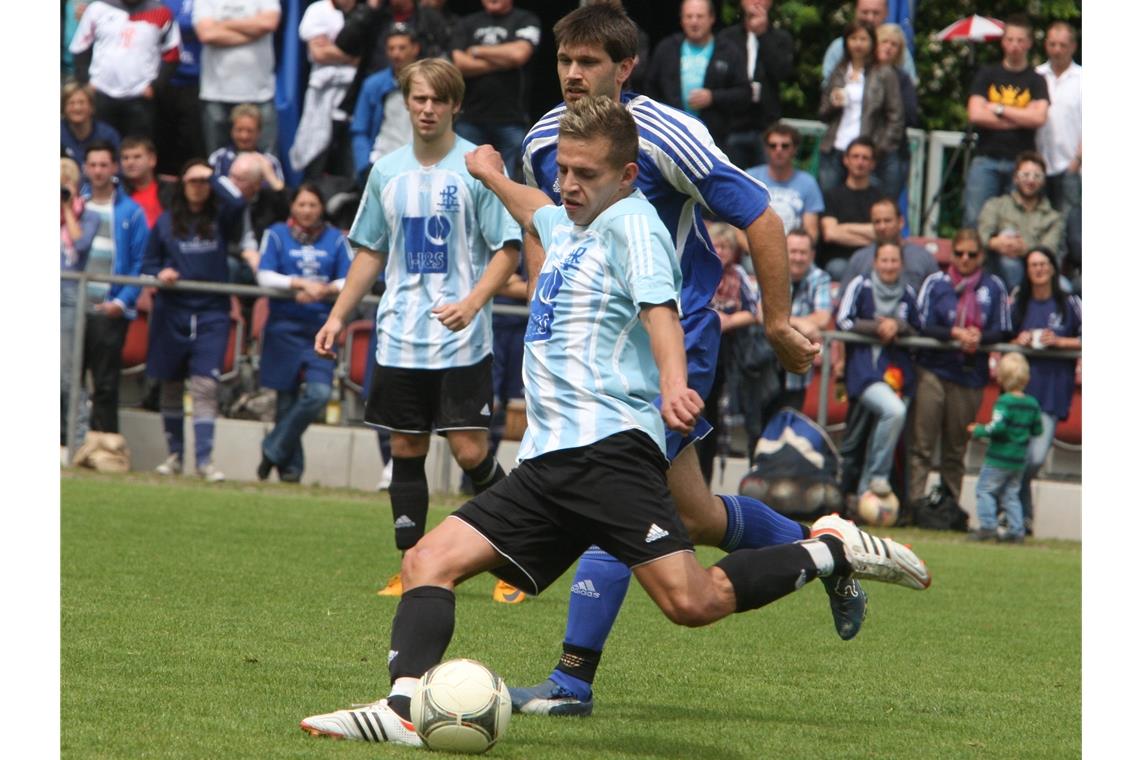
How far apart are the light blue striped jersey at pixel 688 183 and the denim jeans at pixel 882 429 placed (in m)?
7.66

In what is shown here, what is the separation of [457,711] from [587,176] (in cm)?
151

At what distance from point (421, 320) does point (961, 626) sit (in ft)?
9.43

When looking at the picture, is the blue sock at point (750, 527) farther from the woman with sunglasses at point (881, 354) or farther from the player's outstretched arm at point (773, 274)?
the woman with sunglasses at point (881, 354)

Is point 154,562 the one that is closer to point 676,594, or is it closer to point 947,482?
point 676,594

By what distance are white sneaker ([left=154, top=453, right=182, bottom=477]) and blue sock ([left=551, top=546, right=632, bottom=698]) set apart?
8.60 meters

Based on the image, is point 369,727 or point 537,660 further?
point 537,660

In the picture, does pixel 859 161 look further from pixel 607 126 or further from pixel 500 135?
pixel 607 126

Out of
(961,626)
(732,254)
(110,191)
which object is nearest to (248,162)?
(110,191)

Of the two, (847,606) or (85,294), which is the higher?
(85,294)

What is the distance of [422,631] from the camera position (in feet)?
16.5

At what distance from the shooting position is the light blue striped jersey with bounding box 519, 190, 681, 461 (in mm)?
5051

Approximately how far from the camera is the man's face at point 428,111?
27.0 feet

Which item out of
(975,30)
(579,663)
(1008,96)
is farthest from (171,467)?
(975,30)

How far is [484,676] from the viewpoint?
4965mm
